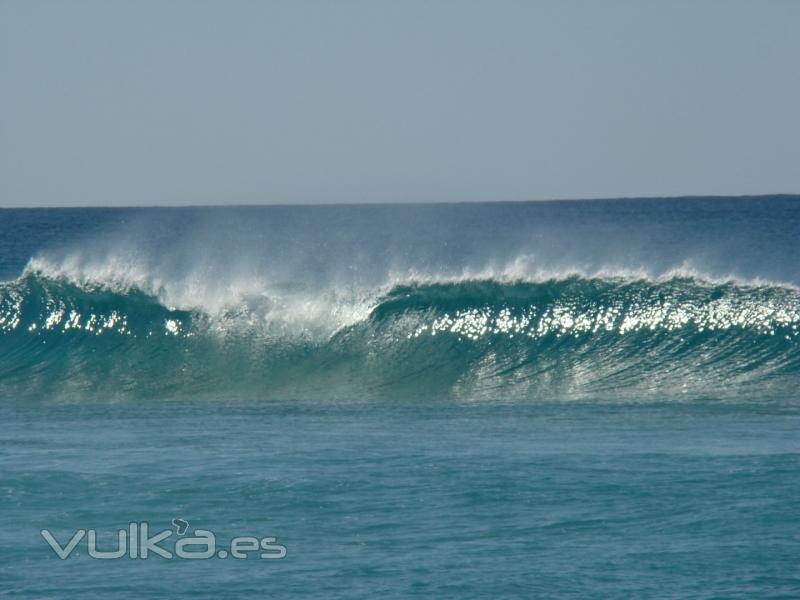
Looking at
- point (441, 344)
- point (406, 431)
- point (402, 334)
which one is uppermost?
point (402, 334)

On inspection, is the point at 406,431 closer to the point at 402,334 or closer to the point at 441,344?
the point at 441,344

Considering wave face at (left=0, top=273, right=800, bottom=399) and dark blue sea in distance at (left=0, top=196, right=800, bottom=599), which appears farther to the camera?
wave face at (left=0, top=273, right=800, bottom=399)

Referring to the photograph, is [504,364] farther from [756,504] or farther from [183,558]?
[183,558]

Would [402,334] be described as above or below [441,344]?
above

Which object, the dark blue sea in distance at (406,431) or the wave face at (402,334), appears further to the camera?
the wave face at (402,334)

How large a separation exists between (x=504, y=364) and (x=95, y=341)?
643cm

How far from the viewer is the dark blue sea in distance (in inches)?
281

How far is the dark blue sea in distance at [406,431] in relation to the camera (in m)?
7.14

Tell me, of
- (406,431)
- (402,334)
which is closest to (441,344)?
(402,334)

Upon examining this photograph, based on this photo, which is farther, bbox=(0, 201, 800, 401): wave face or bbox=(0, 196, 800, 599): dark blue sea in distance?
bbox=(0, 201, 800, 401): wave face

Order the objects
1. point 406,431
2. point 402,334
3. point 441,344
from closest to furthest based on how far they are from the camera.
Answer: point 406,431, point 441,344, point 402,334

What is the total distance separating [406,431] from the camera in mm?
11586

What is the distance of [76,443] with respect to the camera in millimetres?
10867

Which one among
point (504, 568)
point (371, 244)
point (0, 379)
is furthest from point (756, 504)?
point (371, 244)
